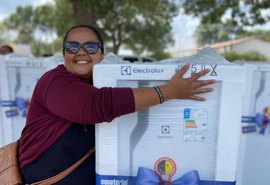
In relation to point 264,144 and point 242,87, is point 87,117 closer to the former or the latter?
point 242,87

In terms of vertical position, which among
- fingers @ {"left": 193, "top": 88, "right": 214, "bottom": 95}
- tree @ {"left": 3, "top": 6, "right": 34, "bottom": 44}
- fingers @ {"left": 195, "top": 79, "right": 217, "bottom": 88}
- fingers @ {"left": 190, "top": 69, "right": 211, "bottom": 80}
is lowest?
fingers @ {"left": 193, "top": 88, "right": 214, "bottom": 95}

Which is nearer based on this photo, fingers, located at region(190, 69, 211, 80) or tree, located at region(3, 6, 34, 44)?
fingers, located at region(190, 69, 211, 80)

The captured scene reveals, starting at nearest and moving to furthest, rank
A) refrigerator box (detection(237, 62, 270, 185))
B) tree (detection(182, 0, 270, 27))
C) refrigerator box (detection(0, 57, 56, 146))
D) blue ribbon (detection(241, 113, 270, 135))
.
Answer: refrigerator box (detection(237, 62, 270, 185)), blue ribbon (detection(241, 113, 270, 135)), refrigerator box (detection(0, 57, 56, 146)), tree (detection(182, 0, 270, 27))

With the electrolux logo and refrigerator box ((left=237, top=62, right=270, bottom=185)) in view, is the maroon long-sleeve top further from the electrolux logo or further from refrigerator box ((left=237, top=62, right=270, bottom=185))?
refrigerator box ((left=237, top=62, right=270, bottom=185))

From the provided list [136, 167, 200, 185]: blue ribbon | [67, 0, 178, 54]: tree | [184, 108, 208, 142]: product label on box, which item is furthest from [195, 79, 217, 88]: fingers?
[67, 0, 178, 54]: tree

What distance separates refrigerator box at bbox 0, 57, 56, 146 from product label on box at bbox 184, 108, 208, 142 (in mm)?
2778

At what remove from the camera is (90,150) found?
1.90 metres

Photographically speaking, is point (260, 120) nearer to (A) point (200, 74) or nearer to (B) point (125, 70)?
(A) point (200, 74)

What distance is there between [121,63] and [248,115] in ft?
6.90

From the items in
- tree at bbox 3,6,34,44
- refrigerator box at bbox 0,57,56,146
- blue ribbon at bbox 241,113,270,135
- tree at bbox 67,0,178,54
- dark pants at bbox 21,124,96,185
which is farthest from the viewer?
tree at bbox 3,6,34,44

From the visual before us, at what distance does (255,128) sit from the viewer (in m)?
3.44

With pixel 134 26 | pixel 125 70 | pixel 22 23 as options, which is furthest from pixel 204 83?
pixel 22 23

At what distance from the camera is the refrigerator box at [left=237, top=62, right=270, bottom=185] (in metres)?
3.18

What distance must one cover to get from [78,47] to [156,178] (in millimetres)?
748
